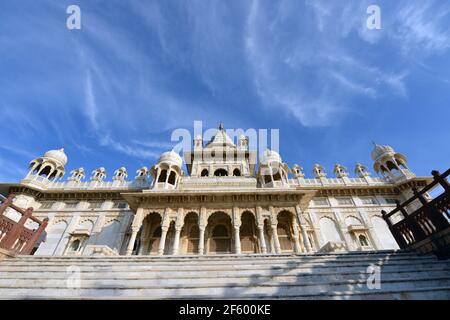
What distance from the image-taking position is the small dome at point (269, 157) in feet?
69.4

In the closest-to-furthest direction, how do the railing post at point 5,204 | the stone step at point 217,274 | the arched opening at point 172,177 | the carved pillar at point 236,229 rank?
the stone step at point 217,274
the railing post at point 5,204
the carved pillar at point 236,229
the arched opening at point 172,177

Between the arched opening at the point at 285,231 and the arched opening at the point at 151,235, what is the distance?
965 cm

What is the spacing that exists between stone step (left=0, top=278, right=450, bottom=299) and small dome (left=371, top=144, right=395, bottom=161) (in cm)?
2223

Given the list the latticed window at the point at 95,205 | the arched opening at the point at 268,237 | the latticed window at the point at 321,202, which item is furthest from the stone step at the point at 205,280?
A: the latticed window at the point at 95,205

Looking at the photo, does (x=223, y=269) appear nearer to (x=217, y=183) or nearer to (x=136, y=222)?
(x=136, y=222)

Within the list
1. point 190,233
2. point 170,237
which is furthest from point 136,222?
point 190,233

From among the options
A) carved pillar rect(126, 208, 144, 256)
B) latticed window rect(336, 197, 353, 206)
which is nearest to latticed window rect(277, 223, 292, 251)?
latticed window rect(336, 197, 353, 206)

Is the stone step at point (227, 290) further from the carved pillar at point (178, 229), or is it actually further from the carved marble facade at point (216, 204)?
the carved pillar at point (178, 229)

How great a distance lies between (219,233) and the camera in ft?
54.2

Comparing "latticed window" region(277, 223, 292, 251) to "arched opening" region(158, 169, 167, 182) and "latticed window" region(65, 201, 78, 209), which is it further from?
"latticed window" region(65, 201, 78, 209)

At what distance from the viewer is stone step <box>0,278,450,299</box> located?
4.44 m
